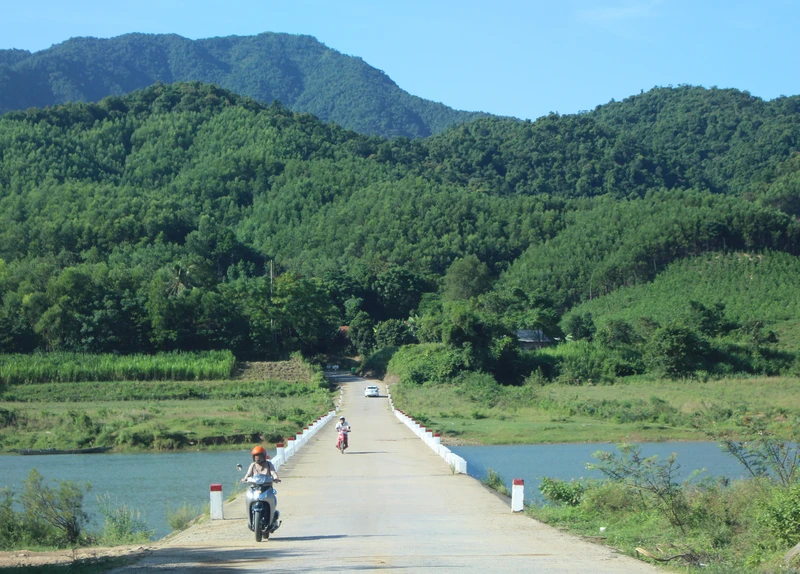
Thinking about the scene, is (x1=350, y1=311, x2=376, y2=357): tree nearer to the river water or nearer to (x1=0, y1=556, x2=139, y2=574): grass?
the river water

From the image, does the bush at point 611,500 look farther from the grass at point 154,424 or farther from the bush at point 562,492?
the grass at point 154,424

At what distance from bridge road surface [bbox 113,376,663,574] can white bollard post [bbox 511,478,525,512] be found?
15 cm

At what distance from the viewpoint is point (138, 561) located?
32.1 feet

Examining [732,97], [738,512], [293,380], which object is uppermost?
[732,97]

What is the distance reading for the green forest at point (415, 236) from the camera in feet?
183

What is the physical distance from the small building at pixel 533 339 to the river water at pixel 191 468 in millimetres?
35140

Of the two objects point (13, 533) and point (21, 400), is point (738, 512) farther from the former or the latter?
point (21, 400)

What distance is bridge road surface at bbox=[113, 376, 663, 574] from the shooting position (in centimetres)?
920

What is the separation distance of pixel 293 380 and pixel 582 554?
4395 centimetres

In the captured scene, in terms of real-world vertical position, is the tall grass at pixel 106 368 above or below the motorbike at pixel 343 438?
below

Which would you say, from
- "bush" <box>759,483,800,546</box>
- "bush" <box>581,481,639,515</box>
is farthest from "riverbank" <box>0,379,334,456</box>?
"bush" <box>759,483,800,546</box>

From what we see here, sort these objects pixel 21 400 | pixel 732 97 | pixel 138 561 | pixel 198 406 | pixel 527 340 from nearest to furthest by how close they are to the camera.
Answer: pixel 138 561 → pixel 198 406 → pixel 21 400 → pixel 527 340 → pixel 732 97

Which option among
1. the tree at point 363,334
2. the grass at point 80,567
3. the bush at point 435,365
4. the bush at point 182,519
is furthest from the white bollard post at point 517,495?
the tree at point 363,334

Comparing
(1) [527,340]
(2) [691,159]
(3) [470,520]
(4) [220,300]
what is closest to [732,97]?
(2) [691,159]
